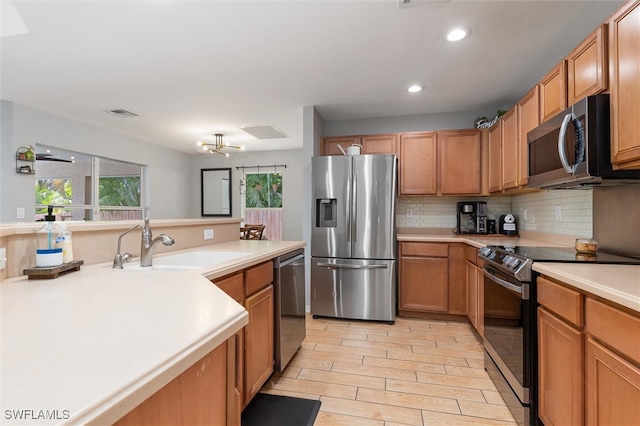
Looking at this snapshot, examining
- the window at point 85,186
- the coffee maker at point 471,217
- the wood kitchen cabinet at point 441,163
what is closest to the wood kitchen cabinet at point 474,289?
the coffee maker at point 471,217

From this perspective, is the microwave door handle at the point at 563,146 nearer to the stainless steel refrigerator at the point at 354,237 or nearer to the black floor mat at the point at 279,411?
the stainless steel refrigerator at the point at 354,237

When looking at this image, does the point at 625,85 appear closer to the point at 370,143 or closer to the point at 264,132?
the point at 370,143

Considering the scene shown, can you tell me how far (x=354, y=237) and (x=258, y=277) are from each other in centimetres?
170

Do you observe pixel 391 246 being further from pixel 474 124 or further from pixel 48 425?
pixel 48 425

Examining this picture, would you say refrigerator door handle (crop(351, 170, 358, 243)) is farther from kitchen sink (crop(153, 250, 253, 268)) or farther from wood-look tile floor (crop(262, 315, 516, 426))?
Result: kitchen sink (crop(153, 250, 253, 268))

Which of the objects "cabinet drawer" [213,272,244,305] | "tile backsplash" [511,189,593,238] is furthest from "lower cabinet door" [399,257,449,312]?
"cabinet drawer" [213,272,244,305]

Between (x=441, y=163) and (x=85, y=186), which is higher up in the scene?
(x=441, y=163)

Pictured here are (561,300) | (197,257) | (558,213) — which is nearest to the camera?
(561,300)

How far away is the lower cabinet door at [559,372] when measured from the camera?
1.32 m

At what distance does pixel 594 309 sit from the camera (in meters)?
1.23

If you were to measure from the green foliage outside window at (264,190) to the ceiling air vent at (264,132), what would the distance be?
1446 millimetres

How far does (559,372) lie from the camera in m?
1.45

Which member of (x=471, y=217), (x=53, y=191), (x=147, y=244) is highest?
(x=53, y=191)

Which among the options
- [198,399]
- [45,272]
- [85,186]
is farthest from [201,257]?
[85,186]
